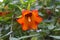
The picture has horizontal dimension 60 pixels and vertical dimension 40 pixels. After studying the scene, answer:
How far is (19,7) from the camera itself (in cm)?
61

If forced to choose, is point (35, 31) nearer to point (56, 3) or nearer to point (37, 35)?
point (37, 35)

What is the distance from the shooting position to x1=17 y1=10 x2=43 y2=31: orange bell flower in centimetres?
56

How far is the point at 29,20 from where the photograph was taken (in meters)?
0.58

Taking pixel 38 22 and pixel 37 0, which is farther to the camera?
pixel 37 0

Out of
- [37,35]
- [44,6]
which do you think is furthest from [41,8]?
[37,35]

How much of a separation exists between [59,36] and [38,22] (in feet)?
0.24

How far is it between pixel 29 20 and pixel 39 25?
36mm

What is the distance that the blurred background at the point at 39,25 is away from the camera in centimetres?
56

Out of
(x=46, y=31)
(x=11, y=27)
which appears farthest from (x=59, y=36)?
(x=11, y=27)

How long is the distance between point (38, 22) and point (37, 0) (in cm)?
14

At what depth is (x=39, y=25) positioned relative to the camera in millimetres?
590

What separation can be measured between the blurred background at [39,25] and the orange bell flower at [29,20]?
0.02 meters

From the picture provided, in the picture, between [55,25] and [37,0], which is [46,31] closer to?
[55,25]

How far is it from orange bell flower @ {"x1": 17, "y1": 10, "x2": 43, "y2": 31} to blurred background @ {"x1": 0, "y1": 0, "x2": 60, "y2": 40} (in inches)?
0.7
